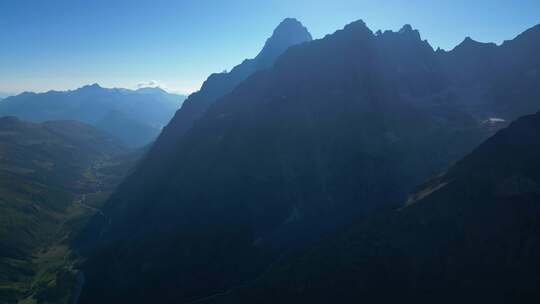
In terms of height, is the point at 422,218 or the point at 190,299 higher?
the point at 422,218

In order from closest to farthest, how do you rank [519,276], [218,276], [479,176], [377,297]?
[519,276] < [377,297] < [479,176] < [218,276]

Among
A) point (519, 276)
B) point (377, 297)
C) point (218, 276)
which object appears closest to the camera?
point (519, 276)

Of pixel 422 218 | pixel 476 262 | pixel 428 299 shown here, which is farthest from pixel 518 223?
pixel 428 299

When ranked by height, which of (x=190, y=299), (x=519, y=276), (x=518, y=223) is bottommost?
(x=190, y=299)

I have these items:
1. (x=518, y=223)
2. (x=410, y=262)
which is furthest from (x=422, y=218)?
(x=518, y=223)

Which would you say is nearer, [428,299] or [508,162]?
[428,299]

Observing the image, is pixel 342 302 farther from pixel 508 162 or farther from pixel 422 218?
pixel 508 162
